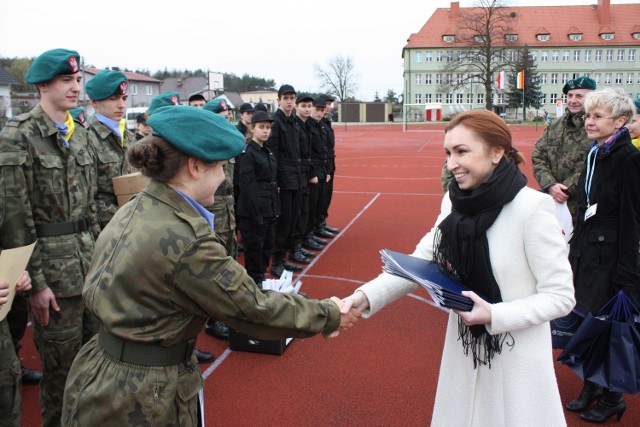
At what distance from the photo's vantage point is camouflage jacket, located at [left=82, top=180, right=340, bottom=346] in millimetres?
1805

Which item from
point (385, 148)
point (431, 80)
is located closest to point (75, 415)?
point (385, 148)

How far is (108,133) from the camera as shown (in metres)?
4.36

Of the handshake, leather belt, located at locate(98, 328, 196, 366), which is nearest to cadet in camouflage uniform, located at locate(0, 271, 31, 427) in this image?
leather belt, located at locate(98, 328, 196, 366)

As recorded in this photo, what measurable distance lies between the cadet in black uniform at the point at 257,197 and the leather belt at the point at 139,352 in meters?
4.24

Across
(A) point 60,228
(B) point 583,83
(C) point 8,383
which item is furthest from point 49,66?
(B) point 583,83

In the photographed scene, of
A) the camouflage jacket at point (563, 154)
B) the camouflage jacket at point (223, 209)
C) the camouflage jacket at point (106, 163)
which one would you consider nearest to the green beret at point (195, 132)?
the camouflage jacket at point (106, 163)

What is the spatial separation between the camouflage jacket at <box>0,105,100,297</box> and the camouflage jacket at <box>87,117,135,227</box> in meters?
0.57

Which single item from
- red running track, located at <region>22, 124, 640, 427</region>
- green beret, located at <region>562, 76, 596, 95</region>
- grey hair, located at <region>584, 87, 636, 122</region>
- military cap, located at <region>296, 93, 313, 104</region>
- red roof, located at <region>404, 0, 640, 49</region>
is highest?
red roof, located at <region>404, 0, 640, 49</region>

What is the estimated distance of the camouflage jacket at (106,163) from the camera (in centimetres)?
420

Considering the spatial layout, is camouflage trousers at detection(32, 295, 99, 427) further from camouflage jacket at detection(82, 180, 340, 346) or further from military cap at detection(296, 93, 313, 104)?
military cap at detection(296, 93, 313, 104)

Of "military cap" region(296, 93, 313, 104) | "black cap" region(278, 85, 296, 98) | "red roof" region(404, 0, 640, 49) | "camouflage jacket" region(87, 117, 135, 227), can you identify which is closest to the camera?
"camouflage jacket" region(87, 117, 135, 227)

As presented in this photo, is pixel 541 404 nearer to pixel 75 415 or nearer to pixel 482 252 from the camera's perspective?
pixel 482 252

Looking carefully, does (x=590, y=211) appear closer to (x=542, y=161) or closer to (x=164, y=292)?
(x=542, y=161)

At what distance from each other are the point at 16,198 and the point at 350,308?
7.13 feet
